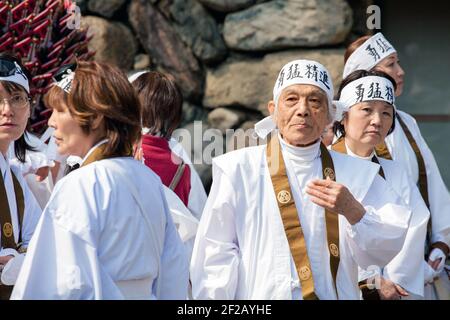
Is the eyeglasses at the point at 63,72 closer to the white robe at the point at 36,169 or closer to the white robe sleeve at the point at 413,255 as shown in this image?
the white robe at the point at 36,169

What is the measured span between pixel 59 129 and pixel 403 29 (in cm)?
391

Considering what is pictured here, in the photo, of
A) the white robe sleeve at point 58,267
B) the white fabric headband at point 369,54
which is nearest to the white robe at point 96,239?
the white robe sleeve at point 58,267

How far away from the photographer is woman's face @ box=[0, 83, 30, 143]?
4.55m

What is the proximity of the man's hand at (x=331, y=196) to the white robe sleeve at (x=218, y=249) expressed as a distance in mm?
352

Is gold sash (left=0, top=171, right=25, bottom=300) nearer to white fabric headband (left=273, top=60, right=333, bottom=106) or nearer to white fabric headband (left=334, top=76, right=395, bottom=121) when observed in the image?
white fabric headband (left=273, top=60, right=333, bottom=106)

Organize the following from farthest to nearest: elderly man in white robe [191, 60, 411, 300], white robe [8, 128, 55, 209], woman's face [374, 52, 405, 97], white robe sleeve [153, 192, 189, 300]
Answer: woman's face [374, 52, 405, 97] → white robe [8, 128, 55, 209] → elderly man in white robe [191, 60, 411, 300] → white robe sleeve [153, 192, 189, 300]

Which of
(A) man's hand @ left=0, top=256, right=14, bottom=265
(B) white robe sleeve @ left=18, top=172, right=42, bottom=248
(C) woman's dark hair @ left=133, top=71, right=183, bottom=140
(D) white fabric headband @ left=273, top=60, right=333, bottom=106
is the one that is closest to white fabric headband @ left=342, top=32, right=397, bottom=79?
(C) woman's dark hair @ left=133, top=71, right=183, bottom=140

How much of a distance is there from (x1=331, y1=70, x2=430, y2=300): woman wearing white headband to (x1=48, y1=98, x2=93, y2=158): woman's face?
1688 mm

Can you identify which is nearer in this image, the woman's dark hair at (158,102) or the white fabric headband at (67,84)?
the white fabric headband at (67,84)

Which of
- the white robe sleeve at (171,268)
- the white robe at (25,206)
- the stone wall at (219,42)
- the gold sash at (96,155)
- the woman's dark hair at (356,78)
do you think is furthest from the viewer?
the stone wall at (219,42)

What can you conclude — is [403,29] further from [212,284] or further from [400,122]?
[212,284]

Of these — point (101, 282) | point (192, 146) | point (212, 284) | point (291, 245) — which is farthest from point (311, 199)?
point (192, 146)

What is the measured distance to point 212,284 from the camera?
4152mm

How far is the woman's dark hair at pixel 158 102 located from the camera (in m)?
4.97
